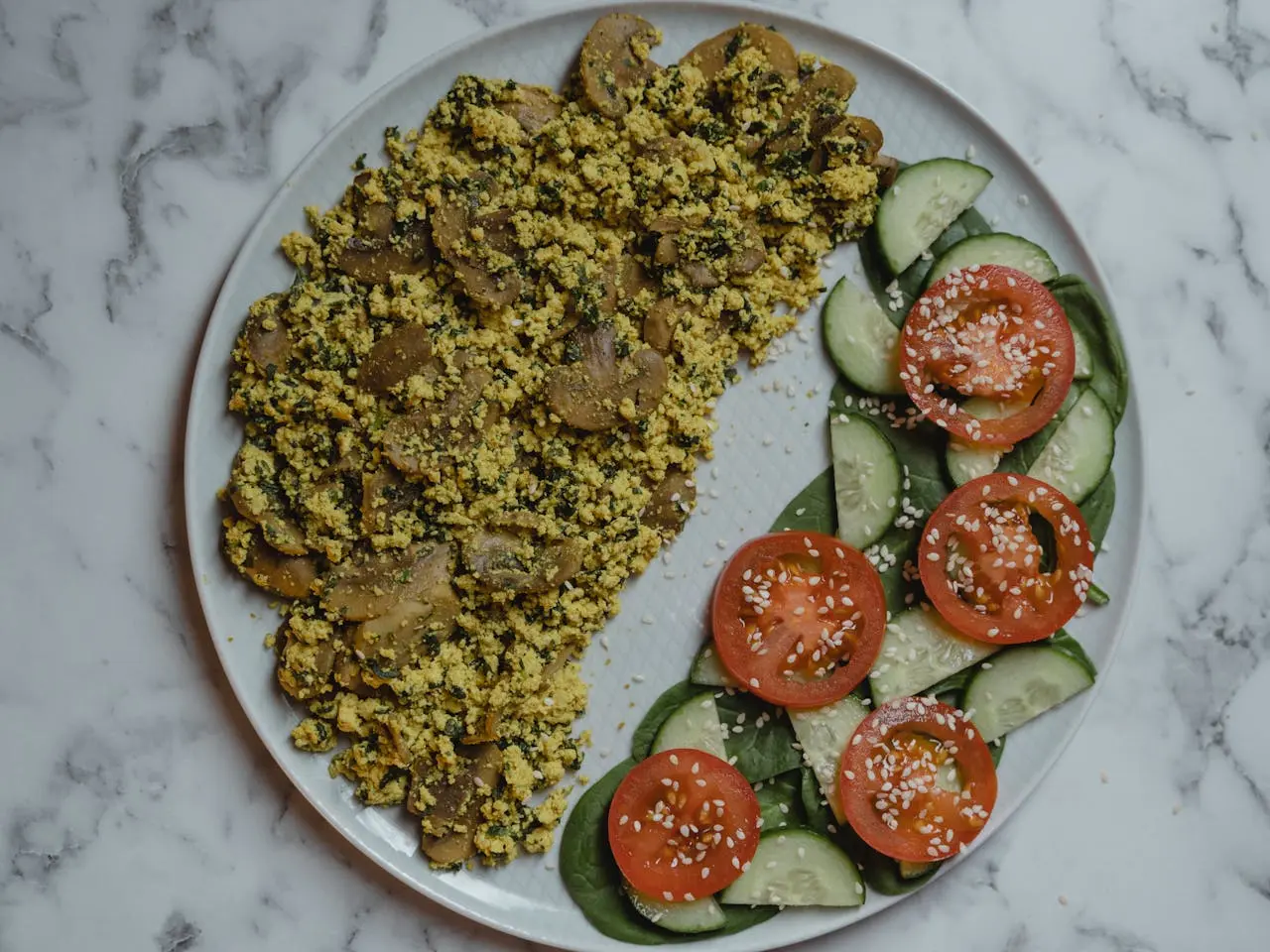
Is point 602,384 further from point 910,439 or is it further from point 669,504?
point 910,439

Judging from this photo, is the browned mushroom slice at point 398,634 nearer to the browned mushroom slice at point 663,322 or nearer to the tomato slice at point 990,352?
the browned mushroom slice at point 663,322

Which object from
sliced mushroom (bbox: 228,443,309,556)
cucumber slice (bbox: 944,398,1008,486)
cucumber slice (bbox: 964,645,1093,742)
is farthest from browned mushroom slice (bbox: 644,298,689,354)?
cucumber slice (bbox: 964,645,1093,742)

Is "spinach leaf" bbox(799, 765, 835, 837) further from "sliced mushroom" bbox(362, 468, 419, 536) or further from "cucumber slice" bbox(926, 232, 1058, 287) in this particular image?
"cucumber slice" bbox(926, 232, 1058, 287)

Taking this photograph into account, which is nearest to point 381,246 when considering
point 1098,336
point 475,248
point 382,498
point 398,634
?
point 475,248

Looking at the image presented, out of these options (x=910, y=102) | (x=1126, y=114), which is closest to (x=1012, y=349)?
(x=910, y=102)

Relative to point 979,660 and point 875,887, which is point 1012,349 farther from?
point 875,887
